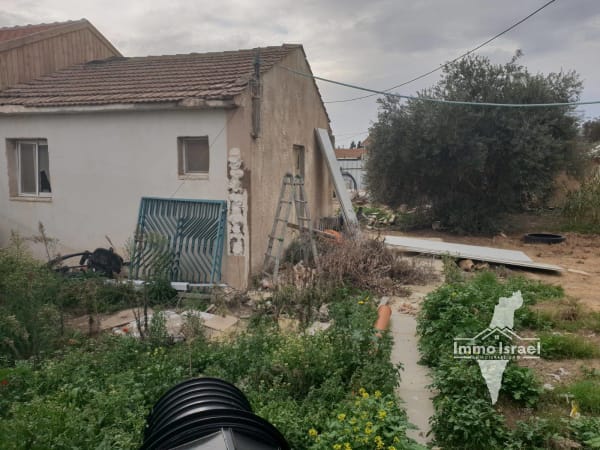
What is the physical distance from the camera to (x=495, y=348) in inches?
170

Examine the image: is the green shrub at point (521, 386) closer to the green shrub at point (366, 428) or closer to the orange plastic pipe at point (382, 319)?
the green shrub at point (366, 428)

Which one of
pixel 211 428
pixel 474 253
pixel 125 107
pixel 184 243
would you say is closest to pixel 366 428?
pixel 211 428

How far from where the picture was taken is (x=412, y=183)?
1513 cm

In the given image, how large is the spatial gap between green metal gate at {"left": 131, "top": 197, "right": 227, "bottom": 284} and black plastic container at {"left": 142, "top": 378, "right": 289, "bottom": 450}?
4879 millimetres

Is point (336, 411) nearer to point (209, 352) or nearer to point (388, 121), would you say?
point (209, 352)

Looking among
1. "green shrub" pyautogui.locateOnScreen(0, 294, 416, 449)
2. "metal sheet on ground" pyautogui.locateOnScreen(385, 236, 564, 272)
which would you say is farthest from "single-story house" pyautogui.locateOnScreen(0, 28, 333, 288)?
"metal sheet on ground" pyautogui.locateOnScreen(385, 236, 564, 272)

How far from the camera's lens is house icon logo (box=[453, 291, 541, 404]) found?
377cm

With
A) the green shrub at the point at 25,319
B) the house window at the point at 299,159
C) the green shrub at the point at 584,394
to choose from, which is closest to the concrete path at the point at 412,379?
the green shrub at the point at 584,394

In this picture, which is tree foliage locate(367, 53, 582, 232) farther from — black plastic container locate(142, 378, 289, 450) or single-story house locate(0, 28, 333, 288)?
black plastic container locate(142, 378, 289, 450)

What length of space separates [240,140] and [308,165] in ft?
15.5

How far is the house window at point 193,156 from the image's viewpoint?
818 centimetres

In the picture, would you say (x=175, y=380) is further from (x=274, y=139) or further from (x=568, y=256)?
(x=568, y=256)

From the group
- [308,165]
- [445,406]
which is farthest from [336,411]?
[308,165]

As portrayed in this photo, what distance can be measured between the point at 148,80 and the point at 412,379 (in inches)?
310
